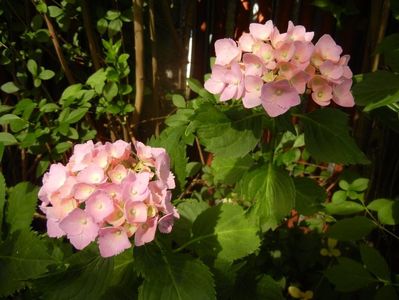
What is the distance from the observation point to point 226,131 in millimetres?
856

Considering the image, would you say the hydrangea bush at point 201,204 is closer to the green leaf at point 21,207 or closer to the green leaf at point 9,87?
the green leaf at point 21,207

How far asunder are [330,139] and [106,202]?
524mm

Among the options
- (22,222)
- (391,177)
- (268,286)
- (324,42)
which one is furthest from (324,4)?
(22,222)

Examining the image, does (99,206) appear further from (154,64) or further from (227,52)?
(154,64)

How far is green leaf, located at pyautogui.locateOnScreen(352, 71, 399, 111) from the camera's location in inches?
28.3

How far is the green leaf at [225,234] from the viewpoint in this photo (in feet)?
2.88

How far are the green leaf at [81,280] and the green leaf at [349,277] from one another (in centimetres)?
72

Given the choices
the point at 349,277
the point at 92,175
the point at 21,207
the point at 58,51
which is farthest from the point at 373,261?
the point at 58,51

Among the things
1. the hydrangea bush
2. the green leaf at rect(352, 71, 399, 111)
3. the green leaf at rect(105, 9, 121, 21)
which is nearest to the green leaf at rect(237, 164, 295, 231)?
the hydrangea bush

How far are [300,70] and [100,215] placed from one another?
50cm

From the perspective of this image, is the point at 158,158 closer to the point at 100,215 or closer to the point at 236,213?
the point at 100,215

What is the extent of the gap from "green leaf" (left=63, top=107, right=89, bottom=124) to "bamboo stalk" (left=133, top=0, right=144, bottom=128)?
0.31 m

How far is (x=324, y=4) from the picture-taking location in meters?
1.36

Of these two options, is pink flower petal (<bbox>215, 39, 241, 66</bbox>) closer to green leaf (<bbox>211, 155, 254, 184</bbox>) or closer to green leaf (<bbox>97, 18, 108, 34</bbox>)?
green leaf (<bbox>211, 155, 254, 184</bbox>)
